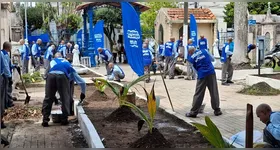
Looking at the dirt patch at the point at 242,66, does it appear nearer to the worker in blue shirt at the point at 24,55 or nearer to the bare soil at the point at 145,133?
the worker in blue shirt at the point at 24,55

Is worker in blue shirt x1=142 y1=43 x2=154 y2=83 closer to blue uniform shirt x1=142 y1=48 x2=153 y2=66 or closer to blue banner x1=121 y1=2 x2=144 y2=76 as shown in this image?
blue uniform shirt x1=142 y1=48 x2=153 y2=66

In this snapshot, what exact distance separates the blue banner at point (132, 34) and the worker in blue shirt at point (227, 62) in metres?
5.80

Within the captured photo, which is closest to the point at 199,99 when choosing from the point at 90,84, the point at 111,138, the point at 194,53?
the point at 194,53

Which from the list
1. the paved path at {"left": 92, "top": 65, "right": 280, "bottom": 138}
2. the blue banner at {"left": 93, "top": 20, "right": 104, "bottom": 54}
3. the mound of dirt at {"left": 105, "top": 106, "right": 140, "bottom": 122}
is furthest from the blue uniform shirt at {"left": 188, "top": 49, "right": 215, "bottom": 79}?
the blue banner at {"left": 93, "top": 20, "right": 104, "bottom": 54}

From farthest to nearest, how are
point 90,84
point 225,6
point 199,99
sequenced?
point 225,6 → point 90,84 → point 199,99

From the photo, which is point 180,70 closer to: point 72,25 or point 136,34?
point 136,34

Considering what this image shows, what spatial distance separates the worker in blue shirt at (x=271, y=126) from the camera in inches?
186

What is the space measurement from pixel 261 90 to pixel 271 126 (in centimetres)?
766

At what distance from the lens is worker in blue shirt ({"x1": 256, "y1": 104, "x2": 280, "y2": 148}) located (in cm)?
472

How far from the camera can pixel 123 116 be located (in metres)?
8.21

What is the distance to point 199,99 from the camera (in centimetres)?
876

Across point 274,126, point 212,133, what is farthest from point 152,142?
point 274,126

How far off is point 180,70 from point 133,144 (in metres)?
11.8

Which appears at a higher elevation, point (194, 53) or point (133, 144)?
point (194, 53)
